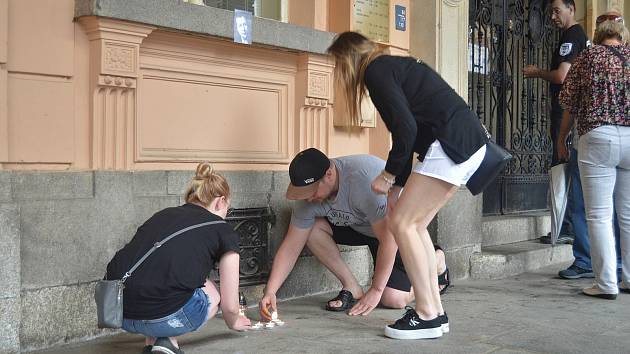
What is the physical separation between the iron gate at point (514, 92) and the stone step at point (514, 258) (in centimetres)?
69

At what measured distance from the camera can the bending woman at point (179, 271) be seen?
3.46 metres

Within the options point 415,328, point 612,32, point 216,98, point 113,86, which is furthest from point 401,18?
point 415,328

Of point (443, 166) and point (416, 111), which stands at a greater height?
point (416, 111)

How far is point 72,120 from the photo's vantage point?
4.24 m

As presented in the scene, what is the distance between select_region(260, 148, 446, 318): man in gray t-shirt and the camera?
15.1 feet

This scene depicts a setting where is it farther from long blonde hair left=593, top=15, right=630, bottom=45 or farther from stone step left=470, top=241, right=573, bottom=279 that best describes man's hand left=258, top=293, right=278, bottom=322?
long blonde hair left=593, top=15, right=630, bottom=45

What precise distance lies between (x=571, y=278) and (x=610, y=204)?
117cm

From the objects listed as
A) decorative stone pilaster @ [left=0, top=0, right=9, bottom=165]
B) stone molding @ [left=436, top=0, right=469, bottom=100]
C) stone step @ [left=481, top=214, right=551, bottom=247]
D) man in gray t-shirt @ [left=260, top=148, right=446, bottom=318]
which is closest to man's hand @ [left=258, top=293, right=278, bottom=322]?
man in gray t-shirt @ [left=260, top=148, right=446, bottom=318]

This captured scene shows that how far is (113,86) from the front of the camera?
4.35 metres

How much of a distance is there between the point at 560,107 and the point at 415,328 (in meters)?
3.38

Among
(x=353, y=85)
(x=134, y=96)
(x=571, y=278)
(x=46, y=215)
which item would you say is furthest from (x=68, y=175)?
(x=571, y=278)

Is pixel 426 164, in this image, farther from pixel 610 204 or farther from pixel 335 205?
pixel 610 204

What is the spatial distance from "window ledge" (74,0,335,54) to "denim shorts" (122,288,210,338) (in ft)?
5.39

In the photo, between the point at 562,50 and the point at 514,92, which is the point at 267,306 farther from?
the point at 514,92
